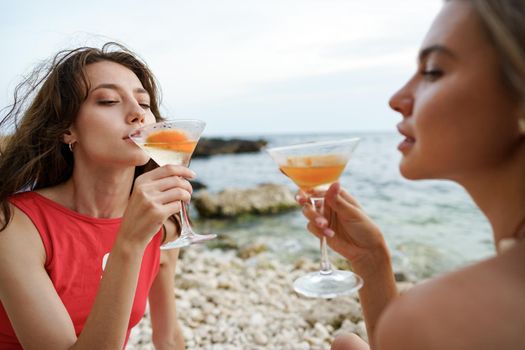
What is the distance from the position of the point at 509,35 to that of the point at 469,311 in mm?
614

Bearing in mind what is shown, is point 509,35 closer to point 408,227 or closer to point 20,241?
point 20,241

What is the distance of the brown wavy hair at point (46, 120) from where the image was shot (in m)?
2.57

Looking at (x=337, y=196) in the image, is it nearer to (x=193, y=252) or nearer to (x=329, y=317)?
(x=329, y=317)

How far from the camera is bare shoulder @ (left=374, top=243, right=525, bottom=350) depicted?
3.30ft

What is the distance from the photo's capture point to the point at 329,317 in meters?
4.96

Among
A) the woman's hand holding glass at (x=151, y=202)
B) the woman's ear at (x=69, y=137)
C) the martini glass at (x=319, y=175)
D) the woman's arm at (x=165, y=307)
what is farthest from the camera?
the woman's arm at (x=165, y=307)

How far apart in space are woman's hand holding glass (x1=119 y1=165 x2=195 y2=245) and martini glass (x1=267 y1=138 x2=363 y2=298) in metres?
0.45

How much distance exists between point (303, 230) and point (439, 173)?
990 cm

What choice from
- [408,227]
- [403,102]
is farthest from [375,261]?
[408,227]

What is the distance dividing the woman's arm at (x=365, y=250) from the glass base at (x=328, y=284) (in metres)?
0.07

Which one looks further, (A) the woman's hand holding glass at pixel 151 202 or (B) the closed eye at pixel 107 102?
(B) the closed eye at pixel 107 102

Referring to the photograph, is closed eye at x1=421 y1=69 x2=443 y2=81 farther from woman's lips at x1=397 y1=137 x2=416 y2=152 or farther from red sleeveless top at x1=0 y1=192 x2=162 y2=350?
red sleeveless top at x1=0 y1=192 x2=162 y2=350

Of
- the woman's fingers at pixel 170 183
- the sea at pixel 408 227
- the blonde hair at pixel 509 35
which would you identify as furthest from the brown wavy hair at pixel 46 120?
the sea at pixel 408 227

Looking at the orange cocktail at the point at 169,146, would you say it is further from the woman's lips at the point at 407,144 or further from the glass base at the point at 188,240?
the woman's lips at the point at 407,144
